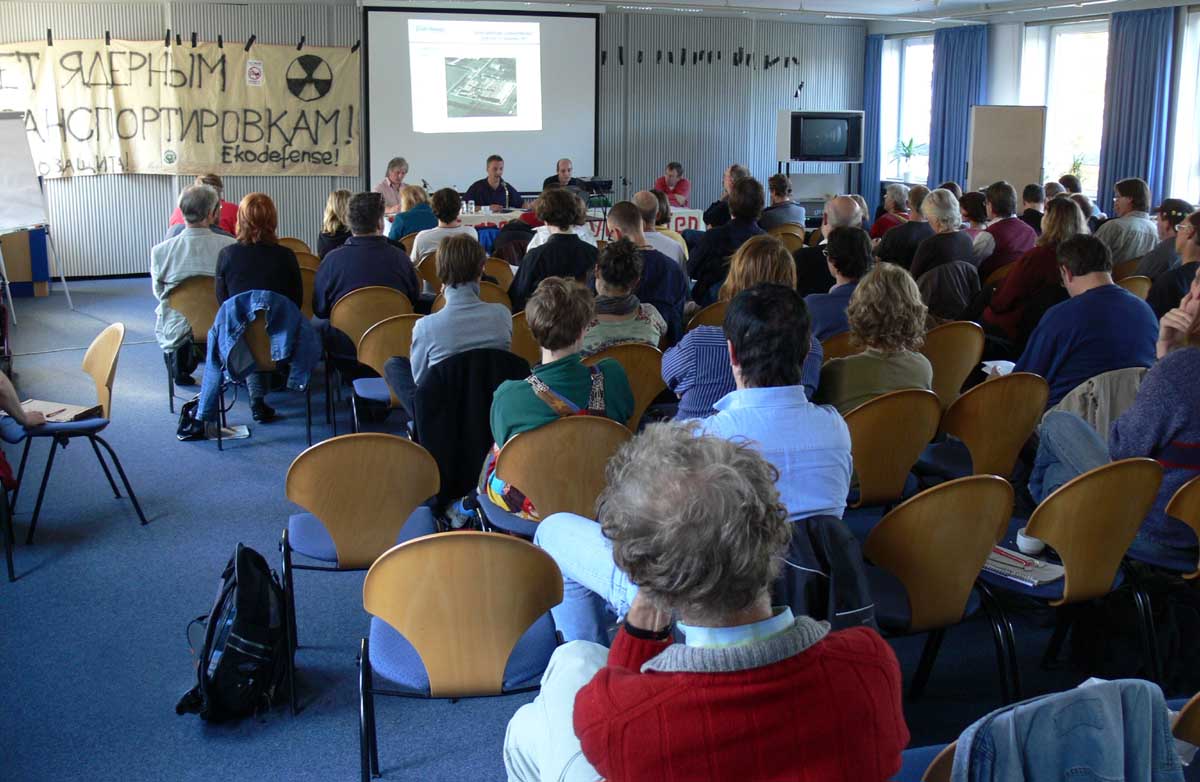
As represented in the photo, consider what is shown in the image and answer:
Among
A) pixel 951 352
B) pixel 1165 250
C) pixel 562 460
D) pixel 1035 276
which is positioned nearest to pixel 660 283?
pixel 951 352

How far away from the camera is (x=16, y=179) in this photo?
9.17 meters

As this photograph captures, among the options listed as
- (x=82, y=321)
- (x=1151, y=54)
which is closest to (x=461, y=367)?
(x=82, y=321)

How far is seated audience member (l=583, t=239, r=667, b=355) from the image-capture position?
4474 mm

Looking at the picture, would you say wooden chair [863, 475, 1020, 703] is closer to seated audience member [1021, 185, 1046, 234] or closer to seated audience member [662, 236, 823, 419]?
seated audience member [662, 236, 823, 419]

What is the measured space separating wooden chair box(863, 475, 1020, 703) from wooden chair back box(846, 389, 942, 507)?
0.67 m

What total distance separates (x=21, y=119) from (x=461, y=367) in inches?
296

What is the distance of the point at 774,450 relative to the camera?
95.7 inches

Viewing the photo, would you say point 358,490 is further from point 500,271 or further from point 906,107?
point 906,107

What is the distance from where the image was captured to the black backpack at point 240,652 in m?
3.04

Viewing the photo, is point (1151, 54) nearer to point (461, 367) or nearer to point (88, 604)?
point (461, 367)

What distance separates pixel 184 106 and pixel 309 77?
1347mm

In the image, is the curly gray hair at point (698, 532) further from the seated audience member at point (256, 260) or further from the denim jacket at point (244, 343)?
the seated audience member at point (256, 260)

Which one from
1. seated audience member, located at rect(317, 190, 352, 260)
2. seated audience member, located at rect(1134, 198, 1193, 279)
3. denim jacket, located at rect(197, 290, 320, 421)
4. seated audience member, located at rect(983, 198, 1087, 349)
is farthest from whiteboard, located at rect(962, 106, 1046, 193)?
denim jacket, located at rect(197, 290, 320, 421)

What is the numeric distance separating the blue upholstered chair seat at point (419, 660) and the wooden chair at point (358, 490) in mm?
396
